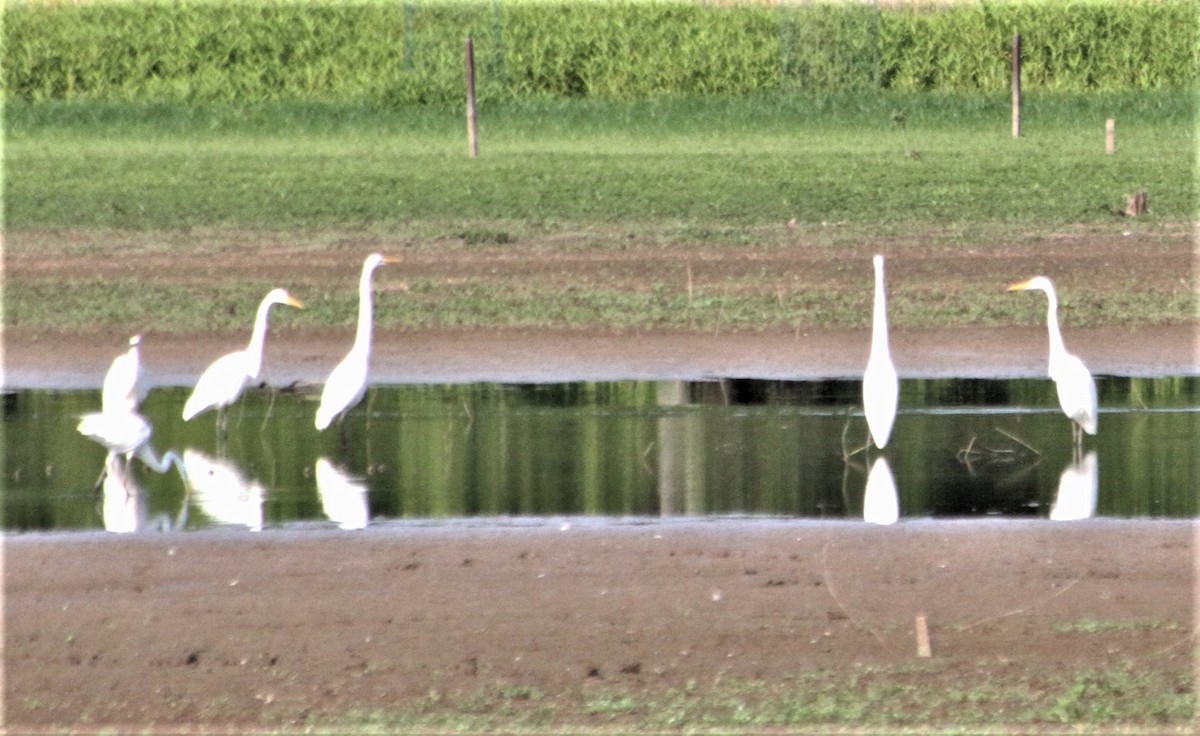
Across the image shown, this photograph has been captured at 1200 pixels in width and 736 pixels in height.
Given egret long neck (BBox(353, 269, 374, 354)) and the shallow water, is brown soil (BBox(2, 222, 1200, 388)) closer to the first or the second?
the shallow water

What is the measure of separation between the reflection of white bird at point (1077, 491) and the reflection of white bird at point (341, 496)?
Answer: 290 centimetres

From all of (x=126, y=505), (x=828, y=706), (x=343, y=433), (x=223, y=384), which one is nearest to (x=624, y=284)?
(x=343, y=433)

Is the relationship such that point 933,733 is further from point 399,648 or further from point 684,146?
point 684,146

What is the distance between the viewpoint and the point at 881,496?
8.90 meters

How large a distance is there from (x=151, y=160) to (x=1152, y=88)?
20.9m

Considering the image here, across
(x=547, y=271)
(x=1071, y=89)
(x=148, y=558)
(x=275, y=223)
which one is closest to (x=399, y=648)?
(x=148, y=558)

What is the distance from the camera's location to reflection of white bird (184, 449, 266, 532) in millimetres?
8641

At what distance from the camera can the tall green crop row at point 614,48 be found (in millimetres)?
39281

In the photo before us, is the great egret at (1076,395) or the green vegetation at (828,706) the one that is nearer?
the green vegetation at (828,706)

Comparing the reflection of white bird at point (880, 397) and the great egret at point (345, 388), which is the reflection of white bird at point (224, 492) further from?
the reflection of white bird at point (880, 397)

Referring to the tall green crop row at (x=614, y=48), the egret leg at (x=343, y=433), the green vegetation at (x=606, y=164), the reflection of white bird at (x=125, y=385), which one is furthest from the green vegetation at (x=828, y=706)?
the tall green crop row at (x=614, y=48)

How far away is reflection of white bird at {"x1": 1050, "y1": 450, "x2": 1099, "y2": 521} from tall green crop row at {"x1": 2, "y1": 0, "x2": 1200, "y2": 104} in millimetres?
29576

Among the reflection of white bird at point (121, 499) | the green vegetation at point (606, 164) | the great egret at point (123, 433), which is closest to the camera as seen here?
the reflection of white bird at point (121, 499)

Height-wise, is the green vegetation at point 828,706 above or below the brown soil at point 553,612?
below
